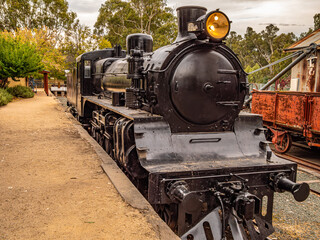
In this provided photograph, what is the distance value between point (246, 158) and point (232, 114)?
0.73m

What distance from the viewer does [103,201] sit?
379 cm

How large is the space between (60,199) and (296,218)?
3678 millimetres

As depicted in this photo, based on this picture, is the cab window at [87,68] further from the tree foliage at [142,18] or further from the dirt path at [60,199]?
the tree foliage at [142,18]

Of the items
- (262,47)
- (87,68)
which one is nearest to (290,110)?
(87,68)

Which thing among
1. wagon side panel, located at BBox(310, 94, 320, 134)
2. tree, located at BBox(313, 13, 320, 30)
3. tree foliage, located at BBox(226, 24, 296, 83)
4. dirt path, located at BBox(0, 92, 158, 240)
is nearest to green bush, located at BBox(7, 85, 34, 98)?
dirt path, located at BBox(0, 92, 158, 240)

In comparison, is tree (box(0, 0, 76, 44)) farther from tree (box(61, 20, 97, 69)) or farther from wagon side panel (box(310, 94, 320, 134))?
wagon side panel (box(310, 94, 320, 134))

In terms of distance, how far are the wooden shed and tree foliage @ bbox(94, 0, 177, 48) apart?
18.8 meters

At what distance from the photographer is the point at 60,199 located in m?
3.86

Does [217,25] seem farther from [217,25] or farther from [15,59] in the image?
[15,59]

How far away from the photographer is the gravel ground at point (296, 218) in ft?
13.8

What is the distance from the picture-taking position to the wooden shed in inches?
503

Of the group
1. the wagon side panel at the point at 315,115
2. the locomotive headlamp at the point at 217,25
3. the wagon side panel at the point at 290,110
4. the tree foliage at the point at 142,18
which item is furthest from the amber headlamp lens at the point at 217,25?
the tree foliage at the point at 142,18

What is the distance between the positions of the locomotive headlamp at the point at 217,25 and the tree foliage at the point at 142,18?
2845 cm

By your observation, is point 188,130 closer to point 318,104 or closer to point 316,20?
point 318,104
